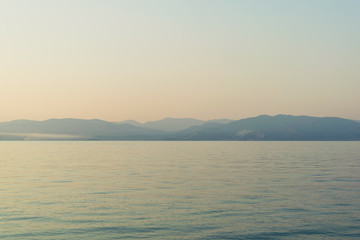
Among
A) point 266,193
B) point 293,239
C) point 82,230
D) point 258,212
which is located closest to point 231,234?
point 293,239

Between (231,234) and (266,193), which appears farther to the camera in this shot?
(266,193)

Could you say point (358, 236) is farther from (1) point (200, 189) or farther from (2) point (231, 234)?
(1) point (200, 189)

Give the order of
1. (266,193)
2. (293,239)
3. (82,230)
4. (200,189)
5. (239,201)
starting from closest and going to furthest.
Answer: (293,239) < (82,230) < (239,201) < (266,193) < (200,189)

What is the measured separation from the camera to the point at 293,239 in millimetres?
23078

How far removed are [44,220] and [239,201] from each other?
15.4 meters

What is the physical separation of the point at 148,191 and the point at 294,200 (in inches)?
543

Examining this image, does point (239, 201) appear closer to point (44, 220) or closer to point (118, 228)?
point (118, 228)

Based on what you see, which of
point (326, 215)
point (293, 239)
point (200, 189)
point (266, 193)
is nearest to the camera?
point (293, 239)

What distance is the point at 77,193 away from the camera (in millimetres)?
40375

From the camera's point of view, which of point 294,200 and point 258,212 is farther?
point 294,200

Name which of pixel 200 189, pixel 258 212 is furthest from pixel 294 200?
pixel 200 189

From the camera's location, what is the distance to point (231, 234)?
24031 mm

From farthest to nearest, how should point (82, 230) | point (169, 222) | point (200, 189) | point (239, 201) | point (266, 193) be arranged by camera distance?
point (200, 189) < point (266, 193) < point (239, 201) < point (169, 222) < point (82, 230)

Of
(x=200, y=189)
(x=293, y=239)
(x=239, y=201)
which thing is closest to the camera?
(x=293, y=239)
